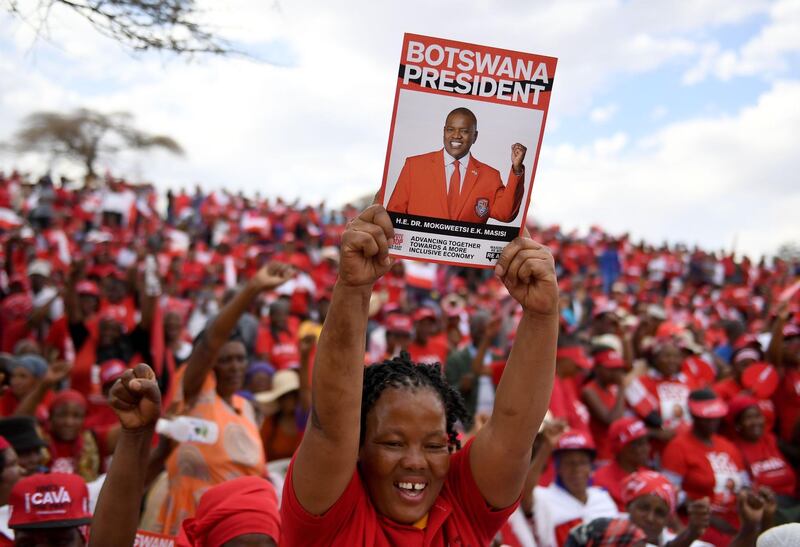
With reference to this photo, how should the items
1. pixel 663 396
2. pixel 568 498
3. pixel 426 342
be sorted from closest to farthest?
pixel 568 498, pixel 663 396, pixel 426 342

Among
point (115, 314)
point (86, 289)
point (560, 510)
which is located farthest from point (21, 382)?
point (560, 510)

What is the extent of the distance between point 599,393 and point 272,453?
2.73 meters

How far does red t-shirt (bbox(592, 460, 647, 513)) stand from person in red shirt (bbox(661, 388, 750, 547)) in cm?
52

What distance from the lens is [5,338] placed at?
715 cm

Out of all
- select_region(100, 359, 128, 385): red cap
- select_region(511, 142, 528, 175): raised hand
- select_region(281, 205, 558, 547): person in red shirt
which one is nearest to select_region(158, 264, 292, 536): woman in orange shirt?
select_region(100, 359, 128, 385): red cap

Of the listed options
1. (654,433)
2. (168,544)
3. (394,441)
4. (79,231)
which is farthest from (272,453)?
(79,231)

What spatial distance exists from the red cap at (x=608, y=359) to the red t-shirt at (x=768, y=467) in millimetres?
1063

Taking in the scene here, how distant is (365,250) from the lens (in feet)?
5.52

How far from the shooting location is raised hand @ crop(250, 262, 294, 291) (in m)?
3.53

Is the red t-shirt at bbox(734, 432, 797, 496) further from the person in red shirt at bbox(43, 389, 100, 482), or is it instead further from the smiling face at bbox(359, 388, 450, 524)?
the person in red shirt at bbox(43, 389, 100, 482)

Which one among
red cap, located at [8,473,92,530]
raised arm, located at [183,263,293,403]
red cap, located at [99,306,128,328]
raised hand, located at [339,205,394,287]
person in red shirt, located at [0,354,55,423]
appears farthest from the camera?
red cap, located at [99,306,128,328]

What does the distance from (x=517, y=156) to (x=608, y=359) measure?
4.60 m

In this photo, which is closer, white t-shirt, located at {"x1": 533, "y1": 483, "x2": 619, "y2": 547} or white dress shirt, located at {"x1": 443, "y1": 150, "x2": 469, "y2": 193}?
white dress shirt, located at {"x1": 443, "y1": 150, "x2": 469, "y2": 193}

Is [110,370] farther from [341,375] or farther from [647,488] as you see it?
[341,375]
